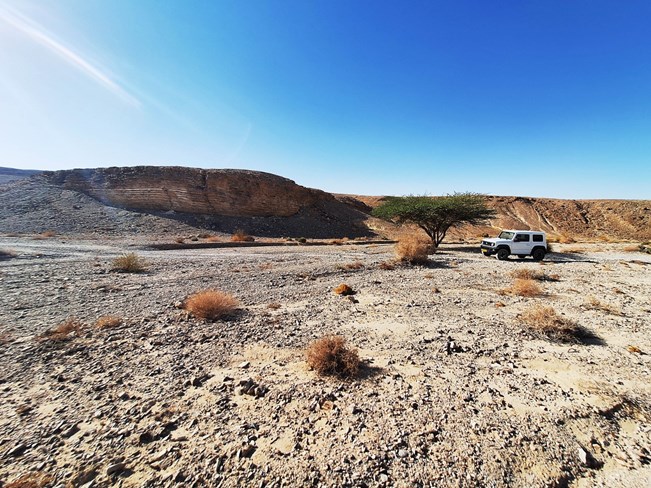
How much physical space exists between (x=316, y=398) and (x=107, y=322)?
5089 mm

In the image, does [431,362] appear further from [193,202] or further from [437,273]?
[193,202]

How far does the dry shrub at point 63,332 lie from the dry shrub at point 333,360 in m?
4.67

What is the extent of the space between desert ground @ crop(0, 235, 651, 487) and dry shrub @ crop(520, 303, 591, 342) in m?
0.18

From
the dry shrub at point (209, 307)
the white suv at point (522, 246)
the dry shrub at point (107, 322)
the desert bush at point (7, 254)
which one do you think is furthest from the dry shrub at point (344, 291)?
the desert bush at point (7, 254)

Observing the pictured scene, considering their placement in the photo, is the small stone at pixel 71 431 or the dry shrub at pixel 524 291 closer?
the small stone at pixel 71 431

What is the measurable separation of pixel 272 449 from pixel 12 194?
46.2 metres

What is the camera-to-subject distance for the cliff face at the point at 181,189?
3559cm

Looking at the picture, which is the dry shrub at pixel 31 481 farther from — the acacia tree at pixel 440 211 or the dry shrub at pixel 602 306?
the acacia tree at pixel 440 211

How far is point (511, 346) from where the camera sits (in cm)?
566

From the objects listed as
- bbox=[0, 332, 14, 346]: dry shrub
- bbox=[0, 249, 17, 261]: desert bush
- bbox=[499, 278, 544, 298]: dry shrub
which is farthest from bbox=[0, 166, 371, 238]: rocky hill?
bbox=[499, 278, 544, 298]: dry shrub

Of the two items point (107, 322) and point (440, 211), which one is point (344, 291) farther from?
point (440, 211)

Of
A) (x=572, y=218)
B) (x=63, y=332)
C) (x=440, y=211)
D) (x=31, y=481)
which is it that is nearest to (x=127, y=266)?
(x=63, y=332)

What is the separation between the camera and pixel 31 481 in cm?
256

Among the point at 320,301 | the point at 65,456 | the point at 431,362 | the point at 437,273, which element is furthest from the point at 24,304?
the point at 437,273
